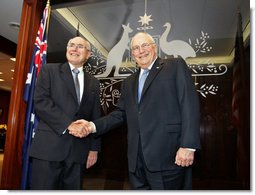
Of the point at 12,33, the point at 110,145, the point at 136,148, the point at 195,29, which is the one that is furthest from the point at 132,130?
the point at 12,33

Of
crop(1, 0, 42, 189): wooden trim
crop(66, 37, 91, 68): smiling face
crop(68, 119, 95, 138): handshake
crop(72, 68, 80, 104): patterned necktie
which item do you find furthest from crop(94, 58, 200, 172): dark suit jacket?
crop(1, 0, 42, 189): wooden trim

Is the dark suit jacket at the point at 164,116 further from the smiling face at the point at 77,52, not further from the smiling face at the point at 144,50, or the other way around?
the smiling face at the point at 77,52

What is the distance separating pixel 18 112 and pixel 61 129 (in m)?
1.39

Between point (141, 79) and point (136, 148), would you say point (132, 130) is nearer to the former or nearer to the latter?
point (136, 148)

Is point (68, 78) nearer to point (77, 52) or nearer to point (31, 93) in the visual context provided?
point (77, 52)

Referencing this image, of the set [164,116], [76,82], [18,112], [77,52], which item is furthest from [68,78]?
[18,112]

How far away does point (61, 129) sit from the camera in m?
1.89

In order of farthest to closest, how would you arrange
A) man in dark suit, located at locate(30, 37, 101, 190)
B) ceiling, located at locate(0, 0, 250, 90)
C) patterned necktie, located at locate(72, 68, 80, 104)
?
ceiling, located at locate(0, 0, 250, 90)
patterned necktie, located at locate(72, 68, 80, 104)
man in dark suit, located at locate(30, 37, 101, 190)

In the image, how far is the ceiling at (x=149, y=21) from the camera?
2.91 m

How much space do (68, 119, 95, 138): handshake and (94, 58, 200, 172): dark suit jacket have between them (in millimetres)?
349

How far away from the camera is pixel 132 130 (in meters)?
1.88

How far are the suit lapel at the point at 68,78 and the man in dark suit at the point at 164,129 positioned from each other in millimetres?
285

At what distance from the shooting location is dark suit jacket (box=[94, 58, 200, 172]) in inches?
66.9

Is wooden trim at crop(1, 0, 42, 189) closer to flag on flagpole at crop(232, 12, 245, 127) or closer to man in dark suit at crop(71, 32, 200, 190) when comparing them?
man in dark suit at crop(71, 32, 200, 190)
